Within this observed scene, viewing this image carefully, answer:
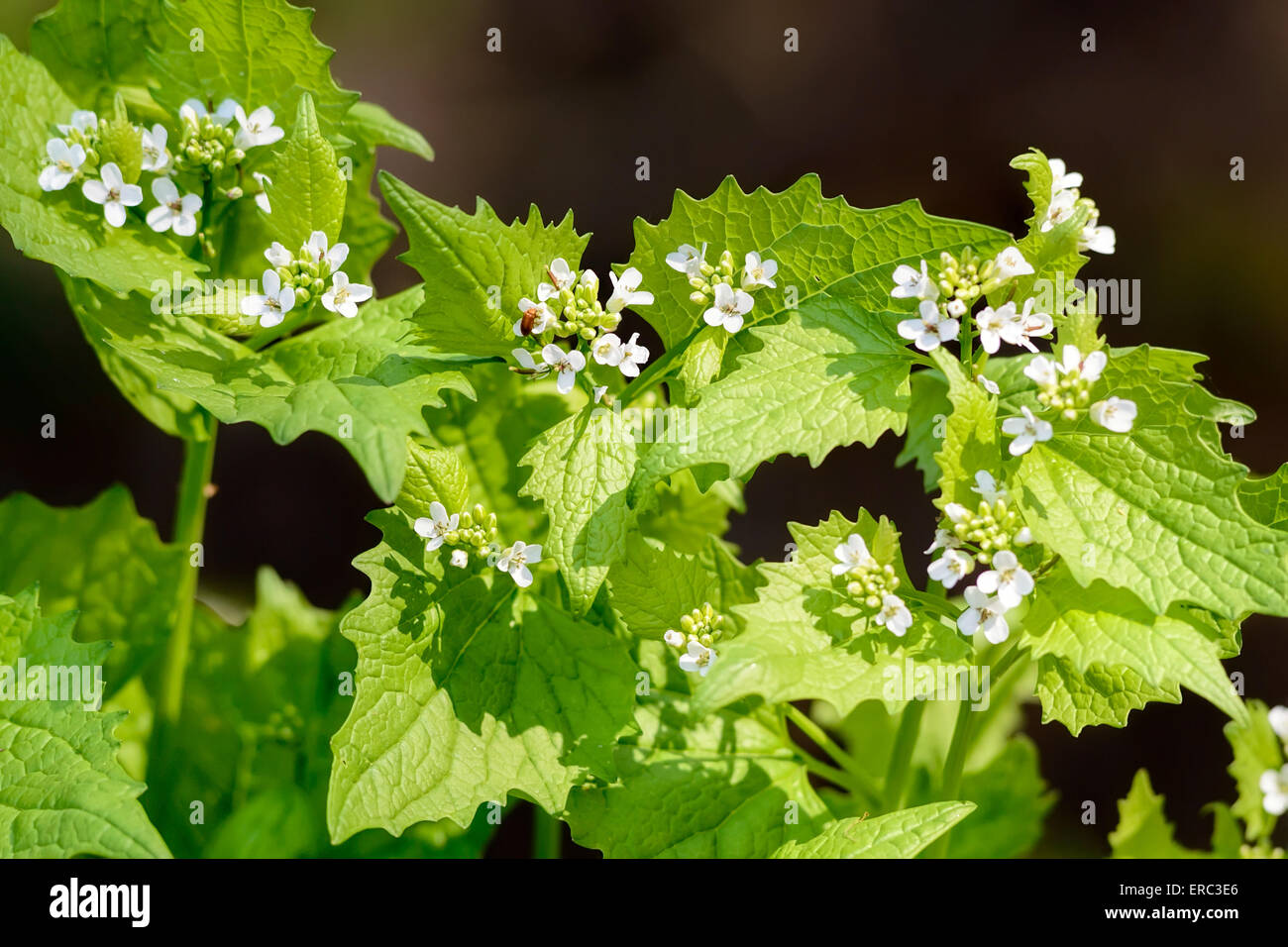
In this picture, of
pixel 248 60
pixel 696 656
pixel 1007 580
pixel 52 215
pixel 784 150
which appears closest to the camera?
pixel 1007 580

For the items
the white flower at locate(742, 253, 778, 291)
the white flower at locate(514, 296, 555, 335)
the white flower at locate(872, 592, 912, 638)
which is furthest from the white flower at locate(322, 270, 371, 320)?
the white flower at locate(872, 592, 912, 638)

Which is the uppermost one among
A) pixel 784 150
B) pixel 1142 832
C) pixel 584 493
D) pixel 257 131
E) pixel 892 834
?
pixel 784 150

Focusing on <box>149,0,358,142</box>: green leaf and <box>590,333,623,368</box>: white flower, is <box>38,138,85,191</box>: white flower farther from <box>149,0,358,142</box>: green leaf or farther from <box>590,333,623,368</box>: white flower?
<box>590,333,623,368</box>: white flower

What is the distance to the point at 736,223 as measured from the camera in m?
1.32

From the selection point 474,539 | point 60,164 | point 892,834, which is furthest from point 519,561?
point 60,164

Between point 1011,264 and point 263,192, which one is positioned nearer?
point 1011,264

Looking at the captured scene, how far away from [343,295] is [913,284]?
0.64 metres

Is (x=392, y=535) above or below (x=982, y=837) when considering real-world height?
above

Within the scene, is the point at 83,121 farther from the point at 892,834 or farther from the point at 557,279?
the point at 892,834

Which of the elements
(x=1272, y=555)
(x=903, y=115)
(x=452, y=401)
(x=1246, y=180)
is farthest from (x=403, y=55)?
(x=1272, y=555)

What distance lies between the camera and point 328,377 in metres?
1.26

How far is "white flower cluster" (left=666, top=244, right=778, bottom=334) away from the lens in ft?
4.06
